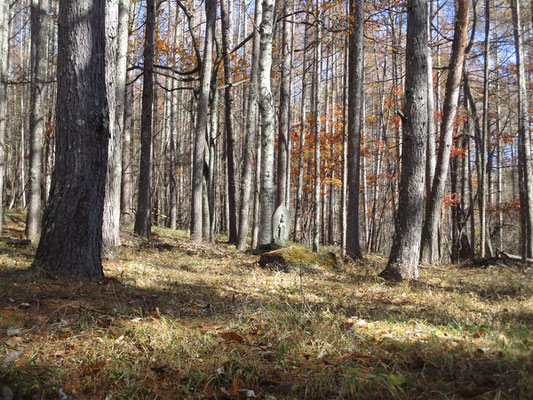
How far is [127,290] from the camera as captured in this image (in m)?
5.13

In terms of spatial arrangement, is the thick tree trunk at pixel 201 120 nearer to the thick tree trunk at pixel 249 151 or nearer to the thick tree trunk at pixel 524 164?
the thick tree trunk at pixel 249 151

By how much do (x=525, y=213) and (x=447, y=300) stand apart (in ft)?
31.4

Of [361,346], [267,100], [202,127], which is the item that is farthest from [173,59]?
[361,346]

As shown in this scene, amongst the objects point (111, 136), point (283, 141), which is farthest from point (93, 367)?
point (283, 141)

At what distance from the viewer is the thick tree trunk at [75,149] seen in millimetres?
5141

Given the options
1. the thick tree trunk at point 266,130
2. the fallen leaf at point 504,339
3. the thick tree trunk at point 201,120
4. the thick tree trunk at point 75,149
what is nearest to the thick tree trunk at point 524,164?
the thick tree trunk at point 266,130

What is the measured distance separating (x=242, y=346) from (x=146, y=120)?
9817 mm

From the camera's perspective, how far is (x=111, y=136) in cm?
758

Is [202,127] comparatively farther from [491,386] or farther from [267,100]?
[491,386]

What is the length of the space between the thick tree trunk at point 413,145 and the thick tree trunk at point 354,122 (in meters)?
3.42

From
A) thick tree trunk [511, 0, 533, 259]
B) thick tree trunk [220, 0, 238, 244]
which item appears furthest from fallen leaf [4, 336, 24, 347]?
thick tree trunk [511, 0, 533, 259]

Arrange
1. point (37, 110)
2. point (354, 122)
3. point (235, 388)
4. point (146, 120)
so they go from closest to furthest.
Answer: point (235, 388), point (37, 110), point (354, 122), point (146, 120)

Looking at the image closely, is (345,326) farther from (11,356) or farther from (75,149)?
(75,149)

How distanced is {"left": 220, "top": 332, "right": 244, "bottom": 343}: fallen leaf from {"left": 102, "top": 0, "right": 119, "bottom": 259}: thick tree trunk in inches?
192
